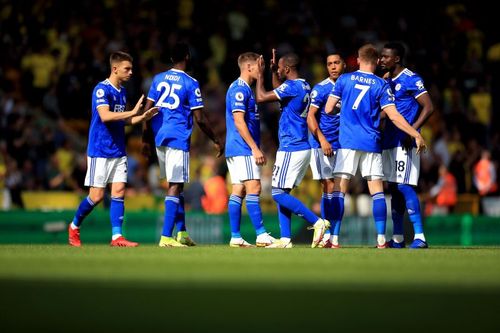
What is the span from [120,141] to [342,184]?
2.80 metres

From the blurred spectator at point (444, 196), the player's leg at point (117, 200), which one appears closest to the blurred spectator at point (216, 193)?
the blurred spectator at point (444, 196)

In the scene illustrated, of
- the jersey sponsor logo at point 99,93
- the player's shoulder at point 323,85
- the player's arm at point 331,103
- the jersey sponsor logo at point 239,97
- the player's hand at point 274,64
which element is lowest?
the player's arm at point 331,103

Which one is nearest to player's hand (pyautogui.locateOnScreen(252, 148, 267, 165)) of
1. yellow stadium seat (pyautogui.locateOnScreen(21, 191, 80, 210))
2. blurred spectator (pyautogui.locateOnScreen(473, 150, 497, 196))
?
yellow stadium seat (pyautogui.locateOnScreen(21, 191, 80, 210))

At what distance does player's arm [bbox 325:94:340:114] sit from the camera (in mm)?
13375

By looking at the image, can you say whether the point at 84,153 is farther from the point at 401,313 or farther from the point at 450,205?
the point at 401,313

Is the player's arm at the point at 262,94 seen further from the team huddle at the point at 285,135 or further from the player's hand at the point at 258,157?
the player's hand at the point at 258,157

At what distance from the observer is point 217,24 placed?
2761cm

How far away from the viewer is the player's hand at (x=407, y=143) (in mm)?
13701

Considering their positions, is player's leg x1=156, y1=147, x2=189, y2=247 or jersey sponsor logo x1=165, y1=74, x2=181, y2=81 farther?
jersey sponsor logo x1=165, y1=74, x2=181, y2=81

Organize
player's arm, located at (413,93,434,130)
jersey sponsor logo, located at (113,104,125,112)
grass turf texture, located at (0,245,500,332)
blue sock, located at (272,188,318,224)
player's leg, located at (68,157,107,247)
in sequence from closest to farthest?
grass turf texture, located at (0,245,500,332)
blue sock, located at (272,188,318,224)
player's arm, located at (413,93,434,130)
player's leg, located at (68,157,107,247)
jersey sponsor logo, located at (113,104,125,112)

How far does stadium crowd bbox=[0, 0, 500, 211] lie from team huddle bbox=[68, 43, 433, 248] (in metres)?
8.47

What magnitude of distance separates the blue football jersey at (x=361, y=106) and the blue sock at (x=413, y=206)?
609mm

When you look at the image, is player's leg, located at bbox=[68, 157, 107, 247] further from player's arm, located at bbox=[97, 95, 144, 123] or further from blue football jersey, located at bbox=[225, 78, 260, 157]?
blue football jersey, located at bbox=[225, 78, 260, 157]

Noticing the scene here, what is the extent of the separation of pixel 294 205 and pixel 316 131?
0.93 metres
